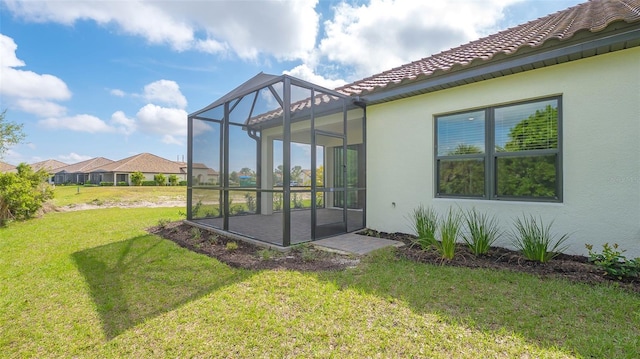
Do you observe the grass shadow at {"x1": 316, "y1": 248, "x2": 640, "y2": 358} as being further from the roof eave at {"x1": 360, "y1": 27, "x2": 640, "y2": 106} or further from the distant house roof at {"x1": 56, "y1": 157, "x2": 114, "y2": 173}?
the distant house roof at {"x1": 56, "y1": 157, "x2": 114, "y2": 173}

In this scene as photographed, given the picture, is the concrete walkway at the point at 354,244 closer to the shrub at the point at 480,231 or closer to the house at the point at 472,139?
the house at the point at 472,139

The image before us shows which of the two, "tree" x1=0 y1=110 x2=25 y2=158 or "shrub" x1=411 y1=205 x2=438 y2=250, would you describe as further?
"tree" x1=0 y1=110 x2=25 y2=158

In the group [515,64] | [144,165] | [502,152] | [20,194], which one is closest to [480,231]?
[502,152]

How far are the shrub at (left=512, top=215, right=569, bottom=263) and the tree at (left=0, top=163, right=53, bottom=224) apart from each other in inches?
585

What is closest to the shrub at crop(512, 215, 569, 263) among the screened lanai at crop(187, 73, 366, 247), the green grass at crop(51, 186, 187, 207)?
the screened lanai at crop(187, 73, 366, 247)

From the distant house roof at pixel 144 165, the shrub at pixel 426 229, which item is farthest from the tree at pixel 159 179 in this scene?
the shrub at pixel 426 229

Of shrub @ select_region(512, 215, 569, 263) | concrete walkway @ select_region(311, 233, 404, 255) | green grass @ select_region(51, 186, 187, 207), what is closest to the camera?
shrub @ select_region(512, 215, 569, 263)

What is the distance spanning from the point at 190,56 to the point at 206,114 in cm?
484

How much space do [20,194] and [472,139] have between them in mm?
14416

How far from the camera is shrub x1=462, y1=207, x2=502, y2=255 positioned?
4.82 m

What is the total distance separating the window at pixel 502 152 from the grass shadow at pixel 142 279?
4631 millimetres

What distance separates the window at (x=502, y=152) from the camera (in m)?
4.72

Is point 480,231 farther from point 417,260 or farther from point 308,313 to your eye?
point 308,313

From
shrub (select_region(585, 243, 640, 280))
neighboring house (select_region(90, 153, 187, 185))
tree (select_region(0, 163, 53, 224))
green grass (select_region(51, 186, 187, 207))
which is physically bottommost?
green grass (select_region(51, 186, 187, 207))
